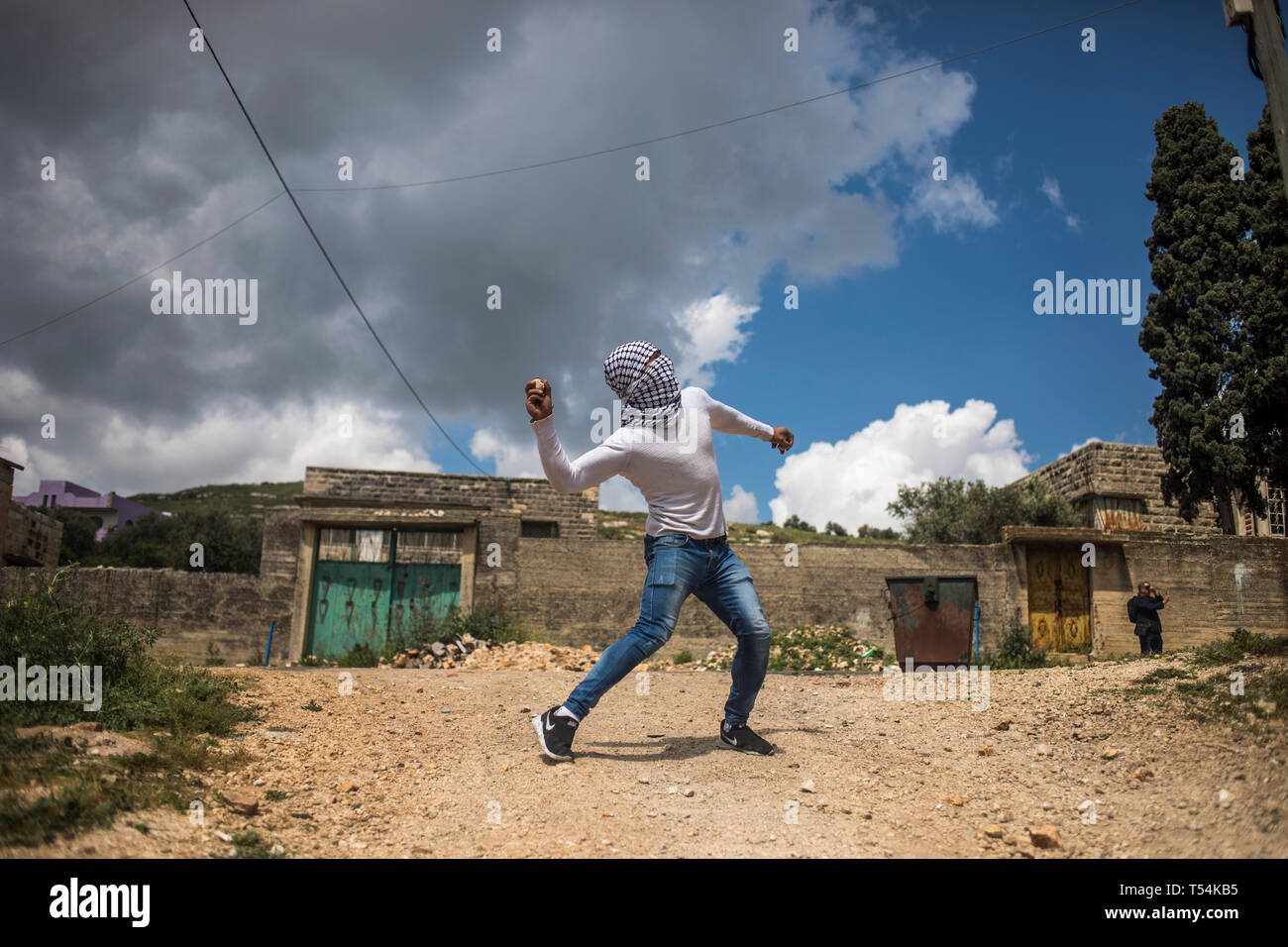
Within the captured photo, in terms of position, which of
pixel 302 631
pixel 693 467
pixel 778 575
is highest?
pixel 693 467

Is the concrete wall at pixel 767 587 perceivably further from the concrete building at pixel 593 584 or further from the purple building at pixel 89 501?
the purple building at pixel 89 501

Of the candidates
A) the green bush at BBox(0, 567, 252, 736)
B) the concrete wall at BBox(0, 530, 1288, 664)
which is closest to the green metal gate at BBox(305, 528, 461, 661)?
the concrete wall at BBox(0, 530, 1288, 664)

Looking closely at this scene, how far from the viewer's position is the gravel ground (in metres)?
2.85

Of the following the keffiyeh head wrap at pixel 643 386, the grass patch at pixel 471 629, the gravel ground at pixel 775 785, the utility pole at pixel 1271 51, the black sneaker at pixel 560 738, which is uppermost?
the utility pole at pixel 1271 51

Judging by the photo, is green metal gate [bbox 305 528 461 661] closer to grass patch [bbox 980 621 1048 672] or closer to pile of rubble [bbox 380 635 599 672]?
pile of rubble [bbox 380 635 599 672]

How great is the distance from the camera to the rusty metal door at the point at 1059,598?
14.6 m

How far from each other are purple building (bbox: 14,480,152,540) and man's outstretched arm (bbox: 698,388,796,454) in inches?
2620

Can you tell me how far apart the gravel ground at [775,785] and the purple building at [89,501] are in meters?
65.9

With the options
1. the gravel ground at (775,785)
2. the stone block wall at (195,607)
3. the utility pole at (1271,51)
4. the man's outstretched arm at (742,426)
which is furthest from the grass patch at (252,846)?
the stone block wall at (195,607)
